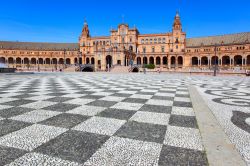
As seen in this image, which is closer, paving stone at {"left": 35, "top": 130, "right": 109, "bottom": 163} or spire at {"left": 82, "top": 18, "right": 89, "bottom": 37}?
paving stone at {"left": 35, "top": 130, "right": 109, "bottom": 163}

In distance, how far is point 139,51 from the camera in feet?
241

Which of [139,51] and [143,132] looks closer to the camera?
[143,132]

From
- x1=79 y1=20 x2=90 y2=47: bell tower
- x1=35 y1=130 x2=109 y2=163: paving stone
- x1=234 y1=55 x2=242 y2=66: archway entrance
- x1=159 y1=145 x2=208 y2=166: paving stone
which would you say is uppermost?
x1=79 y1=20 x2=90 y2=47: bell tower

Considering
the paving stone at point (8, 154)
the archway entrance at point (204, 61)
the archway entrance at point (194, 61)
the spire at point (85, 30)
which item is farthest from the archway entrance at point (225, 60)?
the paving stone at point (8, 154)

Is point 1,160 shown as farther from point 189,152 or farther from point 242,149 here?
point 242,149

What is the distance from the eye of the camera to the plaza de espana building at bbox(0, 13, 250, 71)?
2269 inches

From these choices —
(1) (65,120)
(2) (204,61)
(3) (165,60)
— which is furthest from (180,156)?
(2) (204,61)

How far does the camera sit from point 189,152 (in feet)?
7.43

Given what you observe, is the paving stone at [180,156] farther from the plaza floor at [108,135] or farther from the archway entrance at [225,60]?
the archway entrance at [225,60]

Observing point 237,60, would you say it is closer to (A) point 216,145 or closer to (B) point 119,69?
(B) point 119,69

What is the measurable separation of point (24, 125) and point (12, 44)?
9557 cm

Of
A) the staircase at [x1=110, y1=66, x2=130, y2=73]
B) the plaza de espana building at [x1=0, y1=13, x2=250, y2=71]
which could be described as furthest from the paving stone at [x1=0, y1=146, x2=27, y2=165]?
the plaza de espana building at [x1=0, y1=13, x2=250, y2=71]

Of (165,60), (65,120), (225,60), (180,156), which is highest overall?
(165,60)

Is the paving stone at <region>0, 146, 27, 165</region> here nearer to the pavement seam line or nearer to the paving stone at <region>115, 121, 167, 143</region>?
the paving stone at <region>115, 121, 167, 143</region>
